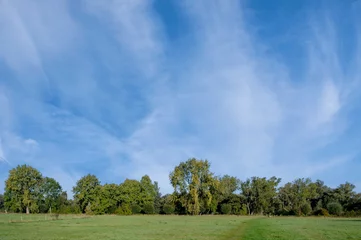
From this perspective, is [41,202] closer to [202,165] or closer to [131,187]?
[131,187]

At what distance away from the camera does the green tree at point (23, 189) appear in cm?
12169

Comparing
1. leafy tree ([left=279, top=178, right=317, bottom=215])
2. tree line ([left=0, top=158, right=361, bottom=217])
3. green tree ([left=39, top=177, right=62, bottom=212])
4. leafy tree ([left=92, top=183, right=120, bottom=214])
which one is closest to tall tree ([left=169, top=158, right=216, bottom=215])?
tree line ([left=0, top=158, right=361, bottom=217])

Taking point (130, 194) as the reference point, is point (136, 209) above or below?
below

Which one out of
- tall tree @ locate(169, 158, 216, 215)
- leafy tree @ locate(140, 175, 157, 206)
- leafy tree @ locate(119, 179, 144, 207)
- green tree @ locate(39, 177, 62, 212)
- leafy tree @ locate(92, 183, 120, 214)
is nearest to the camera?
tall tree @ locate(169, 158, 216, 215)

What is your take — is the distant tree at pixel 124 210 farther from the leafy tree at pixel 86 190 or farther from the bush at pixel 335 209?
the bush at pixel 335 209

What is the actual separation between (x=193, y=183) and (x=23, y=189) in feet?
226

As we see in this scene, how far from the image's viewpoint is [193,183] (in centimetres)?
10675

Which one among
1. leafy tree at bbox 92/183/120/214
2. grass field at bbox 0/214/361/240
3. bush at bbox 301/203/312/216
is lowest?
grass field at bbox 0/214/361/240

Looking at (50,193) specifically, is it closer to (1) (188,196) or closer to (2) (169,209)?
(2) (169,209)

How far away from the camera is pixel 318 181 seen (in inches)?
5536

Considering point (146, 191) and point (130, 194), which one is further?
point (146, 191)

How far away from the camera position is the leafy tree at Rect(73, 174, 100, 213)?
12178 cm

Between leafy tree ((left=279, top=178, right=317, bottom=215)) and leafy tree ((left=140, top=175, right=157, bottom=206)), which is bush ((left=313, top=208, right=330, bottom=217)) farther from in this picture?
leafy tree ((left=140, top=175, right=157, bottom=206))

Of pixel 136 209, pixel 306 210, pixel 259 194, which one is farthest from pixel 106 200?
pixel 306 210
